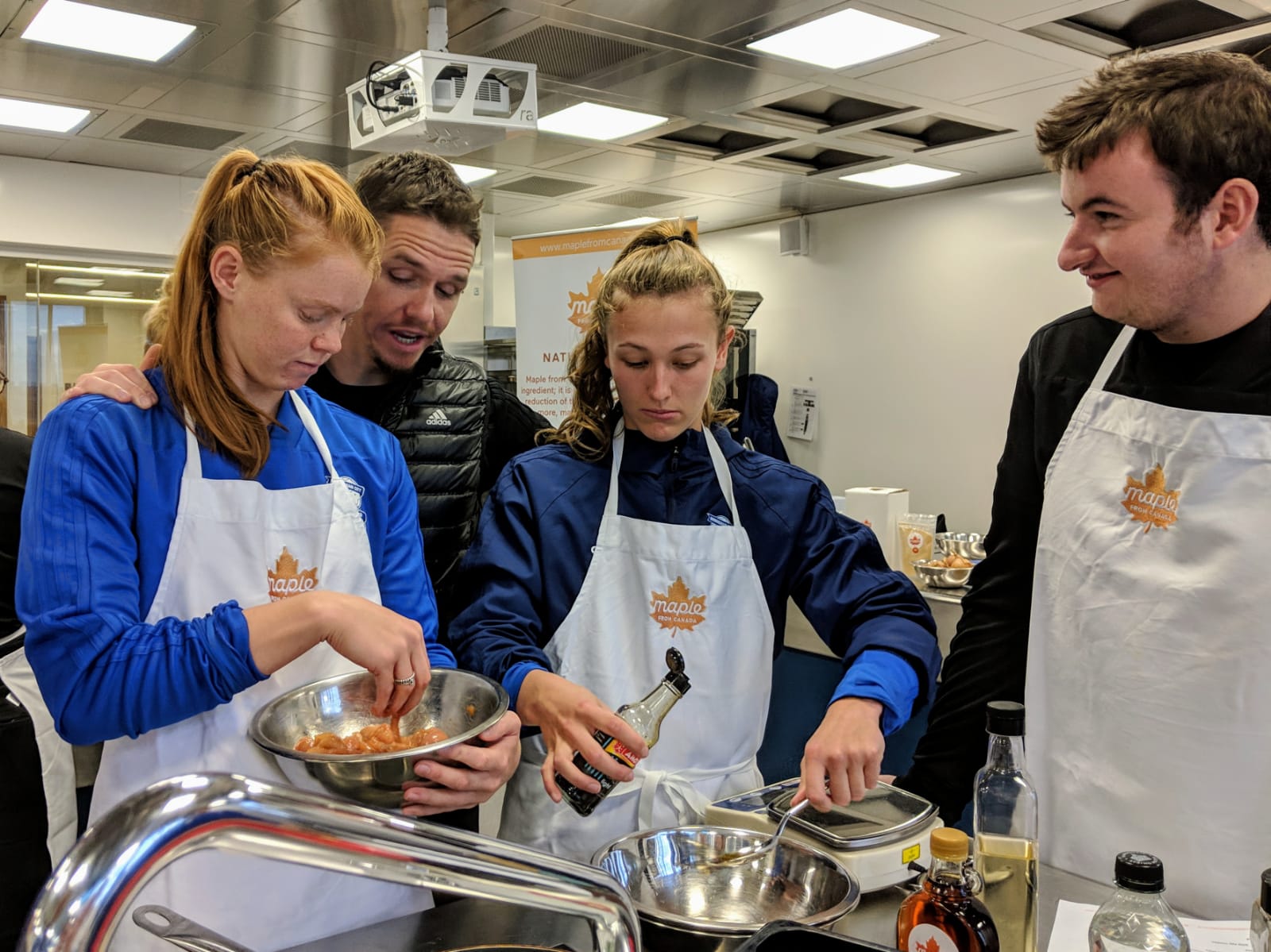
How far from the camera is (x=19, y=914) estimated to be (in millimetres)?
1769

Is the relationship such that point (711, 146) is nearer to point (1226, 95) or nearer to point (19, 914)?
point (1226, 95)

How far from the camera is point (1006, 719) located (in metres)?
1.05

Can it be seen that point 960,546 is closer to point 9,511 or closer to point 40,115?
point 9,511

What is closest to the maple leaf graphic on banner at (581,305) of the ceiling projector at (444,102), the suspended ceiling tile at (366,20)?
the ceiling projector at (444,102)

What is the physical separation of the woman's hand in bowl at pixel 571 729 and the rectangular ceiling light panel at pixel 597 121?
4.21 meters

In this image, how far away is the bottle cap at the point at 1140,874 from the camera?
2.71 ft

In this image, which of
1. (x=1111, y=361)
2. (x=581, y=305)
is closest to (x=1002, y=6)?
(x=581, y=305)

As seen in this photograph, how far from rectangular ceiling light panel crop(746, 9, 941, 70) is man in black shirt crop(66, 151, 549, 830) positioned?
2.59 metres

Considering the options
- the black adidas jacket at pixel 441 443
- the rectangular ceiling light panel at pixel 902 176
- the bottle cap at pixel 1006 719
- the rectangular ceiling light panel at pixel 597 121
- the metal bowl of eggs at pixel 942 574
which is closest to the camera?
the bottle cap at pixel 1006 719

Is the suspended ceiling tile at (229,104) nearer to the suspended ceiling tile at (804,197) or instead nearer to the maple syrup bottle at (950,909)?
the suspended ceiling tile at (804,197)

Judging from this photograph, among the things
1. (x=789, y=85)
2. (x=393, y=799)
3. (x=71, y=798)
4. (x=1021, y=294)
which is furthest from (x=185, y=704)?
(x=1021, y=294)

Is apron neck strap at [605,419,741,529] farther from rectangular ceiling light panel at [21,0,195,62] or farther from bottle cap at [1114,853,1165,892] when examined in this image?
rectangular ceiling light panel at [21,0,195,62]

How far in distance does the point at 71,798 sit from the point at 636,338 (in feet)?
4.26

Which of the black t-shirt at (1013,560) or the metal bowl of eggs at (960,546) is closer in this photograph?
the black t-shirt at (1013,560)
